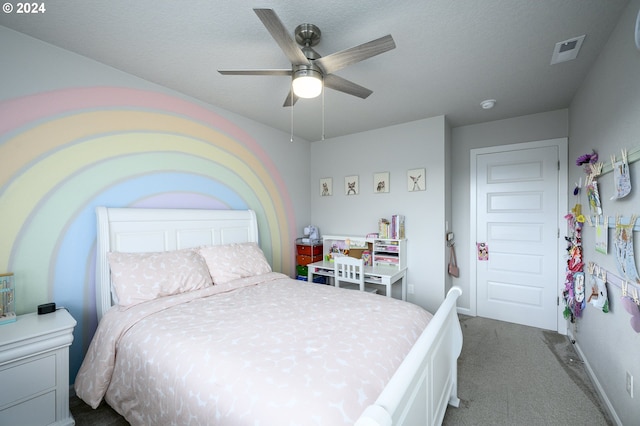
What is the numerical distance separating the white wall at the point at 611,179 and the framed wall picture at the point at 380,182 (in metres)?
1.85

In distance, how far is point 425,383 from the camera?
1.20 m

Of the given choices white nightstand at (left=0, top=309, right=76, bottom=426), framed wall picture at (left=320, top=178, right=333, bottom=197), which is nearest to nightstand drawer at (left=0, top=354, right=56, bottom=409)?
white nightstand at (left=0, top=309, right=76, bottom=426)

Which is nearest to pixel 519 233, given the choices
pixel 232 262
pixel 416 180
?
pixel 416 180

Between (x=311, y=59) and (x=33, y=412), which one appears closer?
(x=33, y=412)

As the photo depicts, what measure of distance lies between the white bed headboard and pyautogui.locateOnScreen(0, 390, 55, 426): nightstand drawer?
1.89 feet

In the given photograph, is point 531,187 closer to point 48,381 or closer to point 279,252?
point 279,252

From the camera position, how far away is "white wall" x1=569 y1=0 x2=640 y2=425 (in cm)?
143

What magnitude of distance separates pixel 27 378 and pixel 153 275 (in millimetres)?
753

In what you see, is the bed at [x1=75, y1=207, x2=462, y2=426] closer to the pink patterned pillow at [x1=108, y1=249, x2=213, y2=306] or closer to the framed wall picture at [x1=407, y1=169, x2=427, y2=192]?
the pink patterned pillow at [x1=108, y1=249, x2=213, y2=306]

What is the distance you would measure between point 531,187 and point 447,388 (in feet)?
8.43

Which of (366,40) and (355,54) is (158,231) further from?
(366,40)

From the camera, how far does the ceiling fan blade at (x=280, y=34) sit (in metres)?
1.15

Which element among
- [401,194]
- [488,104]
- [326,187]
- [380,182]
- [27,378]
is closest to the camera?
[27,378]

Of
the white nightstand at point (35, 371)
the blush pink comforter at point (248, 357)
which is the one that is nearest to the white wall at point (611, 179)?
the blush pink comforter at point (248, 357)
